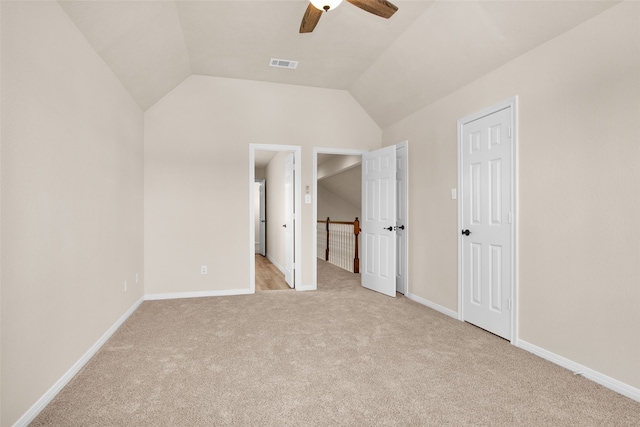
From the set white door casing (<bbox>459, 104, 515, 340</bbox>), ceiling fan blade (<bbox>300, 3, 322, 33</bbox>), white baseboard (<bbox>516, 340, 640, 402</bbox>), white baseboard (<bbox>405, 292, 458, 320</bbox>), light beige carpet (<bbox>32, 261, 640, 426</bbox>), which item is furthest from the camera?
white baseboard (<bbox>405, 292, 458, 320</bbox>)

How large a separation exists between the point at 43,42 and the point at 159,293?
3205mm

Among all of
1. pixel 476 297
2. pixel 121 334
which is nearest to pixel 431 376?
pixel 476 297

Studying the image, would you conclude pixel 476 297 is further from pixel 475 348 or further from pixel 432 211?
pixel 432 211

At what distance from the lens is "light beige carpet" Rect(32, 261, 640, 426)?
1849 mm

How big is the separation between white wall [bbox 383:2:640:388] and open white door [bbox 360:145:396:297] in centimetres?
157

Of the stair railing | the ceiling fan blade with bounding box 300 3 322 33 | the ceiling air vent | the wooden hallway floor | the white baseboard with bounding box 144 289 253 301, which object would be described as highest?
the ceiling air vent

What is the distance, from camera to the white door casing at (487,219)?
2990 millimetres

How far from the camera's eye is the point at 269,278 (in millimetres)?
5891

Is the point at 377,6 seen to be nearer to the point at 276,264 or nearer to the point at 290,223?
the point at 290,223

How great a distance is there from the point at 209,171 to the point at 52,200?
2.55 meters

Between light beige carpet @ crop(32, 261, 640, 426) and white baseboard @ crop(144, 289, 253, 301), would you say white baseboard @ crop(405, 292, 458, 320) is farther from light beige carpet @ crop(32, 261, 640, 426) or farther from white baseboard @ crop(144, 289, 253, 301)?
white baseboard @ crop(144, 289, 253, 301)

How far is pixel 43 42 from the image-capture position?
1.97m

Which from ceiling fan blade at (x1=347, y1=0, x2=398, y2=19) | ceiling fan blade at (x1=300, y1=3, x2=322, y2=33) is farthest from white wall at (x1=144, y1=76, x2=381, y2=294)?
ceiling fan blade at (x1=347, y1=0, x2=398, y2=19)

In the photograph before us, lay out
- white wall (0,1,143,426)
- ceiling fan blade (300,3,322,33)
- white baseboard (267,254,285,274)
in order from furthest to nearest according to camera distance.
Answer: white baseboard (267,254,285,274) < ceiling fan blade (300,3,322,33) < white wall (0,1,143,426)
